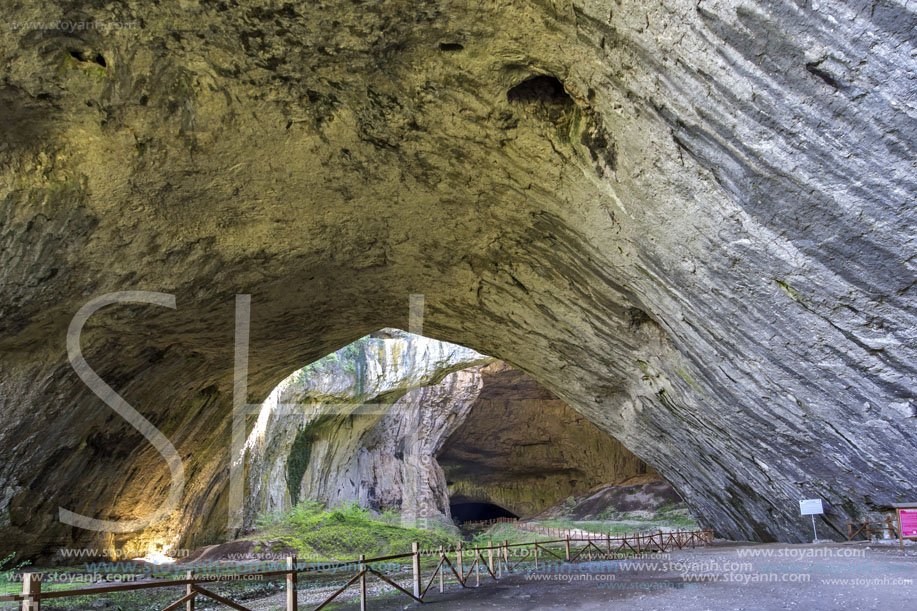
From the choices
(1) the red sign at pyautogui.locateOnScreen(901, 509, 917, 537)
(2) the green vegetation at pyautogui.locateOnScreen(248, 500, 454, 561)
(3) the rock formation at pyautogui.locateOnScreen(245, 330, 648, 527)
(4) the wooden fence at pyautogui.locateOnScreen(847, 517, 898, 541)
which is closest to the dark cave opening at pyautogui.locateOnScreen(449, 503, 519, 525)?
(3) the rock formation at pyautogui.locateOnScreen(245, 330, 648, 527)

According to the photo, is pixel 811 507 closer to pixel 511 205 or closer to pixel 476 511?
pixel 511 205

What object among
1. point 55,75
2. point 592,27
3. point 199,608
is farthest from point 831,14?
point 199,608

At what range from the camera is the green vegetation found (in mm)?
16375

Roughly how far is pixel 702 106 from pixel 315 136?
15.9 feet

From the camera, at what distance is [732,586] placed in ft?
26.2

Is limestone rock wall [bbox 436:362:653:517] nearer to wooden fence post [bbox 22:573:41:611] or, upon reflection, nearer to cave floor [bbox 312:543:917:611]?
cave floor [bbox 312:543:917:611]

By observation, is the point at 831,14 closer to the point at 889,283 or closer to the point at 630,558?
the point at 889,283

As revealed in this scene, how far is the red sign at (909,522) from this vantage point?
925 cm

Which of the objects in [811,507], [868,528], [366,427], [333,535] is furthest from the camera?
[366,427]

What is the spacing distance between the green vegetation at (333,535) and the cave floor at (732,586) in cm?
711

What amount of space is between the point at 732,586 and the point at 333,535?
12.4 m

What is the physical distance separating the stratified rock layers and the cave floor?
1.12 m

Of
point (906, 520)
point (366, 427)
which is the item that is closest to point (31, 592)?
point (906, 520)

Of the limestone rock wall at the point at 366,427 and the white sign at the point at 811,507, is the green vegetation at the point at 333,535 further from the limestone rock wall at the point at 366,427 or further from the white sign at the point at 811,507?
the white sign at the point at 811,507
